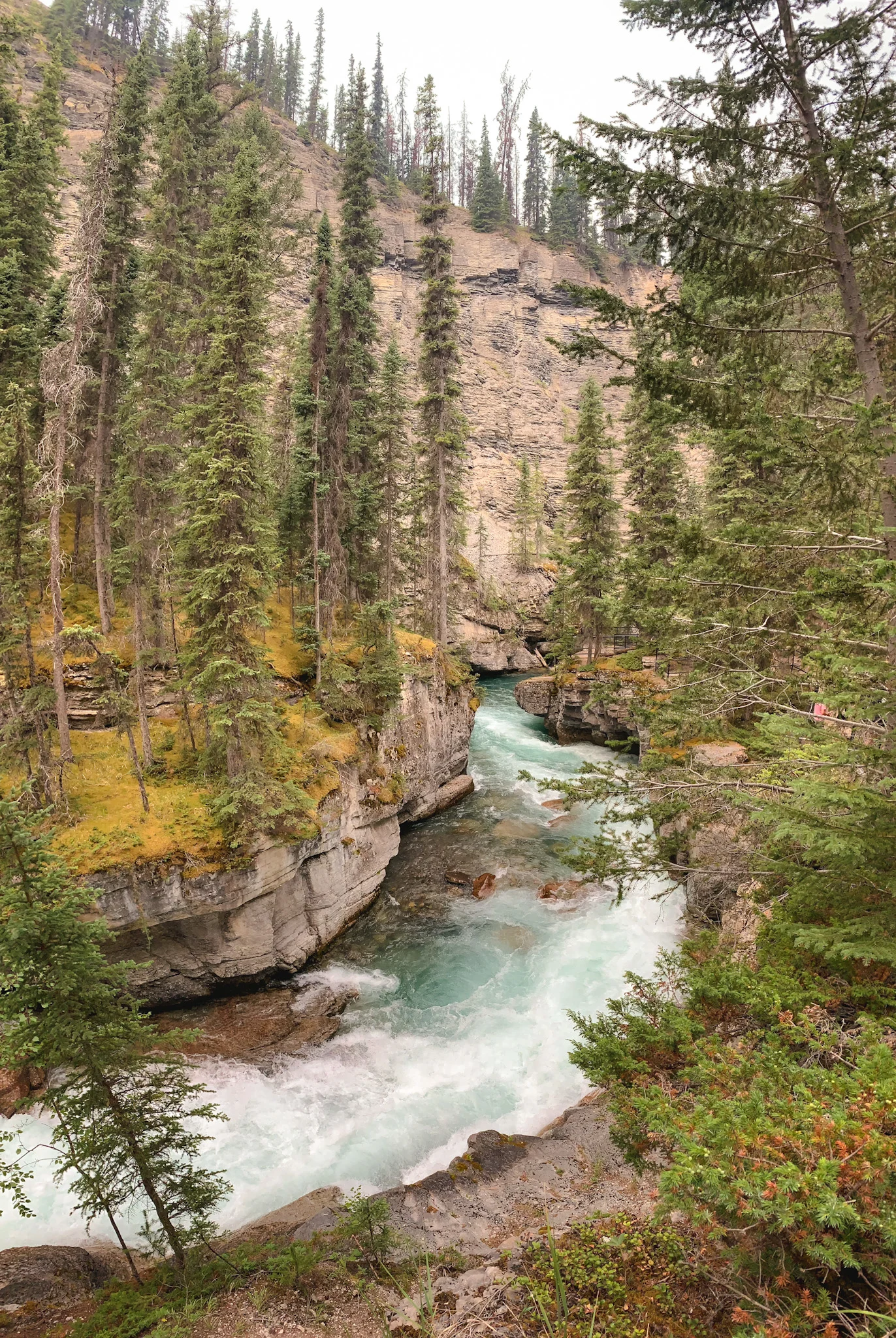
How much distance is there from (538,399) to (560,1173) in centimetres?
7501

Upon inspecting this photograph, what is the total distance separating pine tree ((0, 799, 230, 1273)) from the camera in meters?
5.81

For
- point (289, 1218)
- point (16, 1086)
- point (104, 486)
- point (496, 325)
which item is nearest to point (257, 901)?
point (16, 1086)

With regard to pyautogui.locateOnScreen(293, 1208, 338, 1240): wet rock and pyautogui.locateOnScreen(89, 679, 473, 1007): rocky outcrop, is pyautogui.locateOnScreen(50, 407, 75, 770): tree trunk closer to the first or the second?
pyautogui.locateOnScreen(89, 679, 473, 1007): rocky outcrop

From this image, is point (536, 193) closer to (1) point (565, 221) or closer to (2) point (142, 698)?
(1) point (565, 221)

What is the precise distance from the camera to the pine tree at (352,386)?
21.2m

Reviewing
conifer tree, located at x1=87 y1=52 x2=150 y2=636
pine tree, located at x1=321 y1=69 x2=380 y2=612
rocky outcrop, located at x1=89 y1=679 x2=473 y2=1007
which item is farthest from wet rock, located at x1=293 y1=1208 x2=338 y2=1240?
conifer tree, located at x1=87 y1=52 x2=150 y2=636

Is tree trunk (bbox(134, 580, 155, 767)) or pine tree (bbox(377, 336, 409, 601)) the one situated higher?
pine tree (bbox(377, 336, 409, 601))

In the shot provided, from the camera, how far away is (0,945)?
5652mm

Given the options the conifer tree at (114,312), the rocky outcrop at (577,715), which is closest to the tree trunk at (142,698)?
the conifer tree at (114,312)

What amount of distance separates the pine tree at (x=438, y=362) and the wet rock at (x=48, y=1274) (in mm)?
19298

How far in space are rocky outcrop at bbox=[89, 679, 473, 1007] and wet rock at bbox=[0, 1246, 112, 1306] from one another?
341 centimetres

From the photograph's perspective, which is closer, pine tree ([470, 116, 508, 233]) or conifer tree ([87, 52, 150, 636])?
conifer tree ([87, 52, 150, 636])

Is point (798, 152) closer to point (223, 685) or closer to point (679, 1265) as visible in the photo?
point (679, 1265)

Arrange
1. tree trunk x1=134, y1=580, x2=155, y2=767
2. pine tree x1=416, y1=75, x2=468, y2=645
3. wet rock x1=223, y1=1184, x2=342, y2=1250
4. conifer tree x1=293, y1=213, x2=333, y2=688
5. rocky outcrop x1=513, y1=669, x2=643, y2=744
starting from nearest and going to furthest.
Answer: wet rock x1=223, y1=1184, x2=342, y2=1250, tree trunk x1=134, y1=580, x2=155, y2=767, conifer tree x1=293, y1=213, x2=333, y2=688, pine tree x1=416, y1=75, x2=468, y2=645, rocky outcrop x1=513, y1=669, x2=643, y2=744
